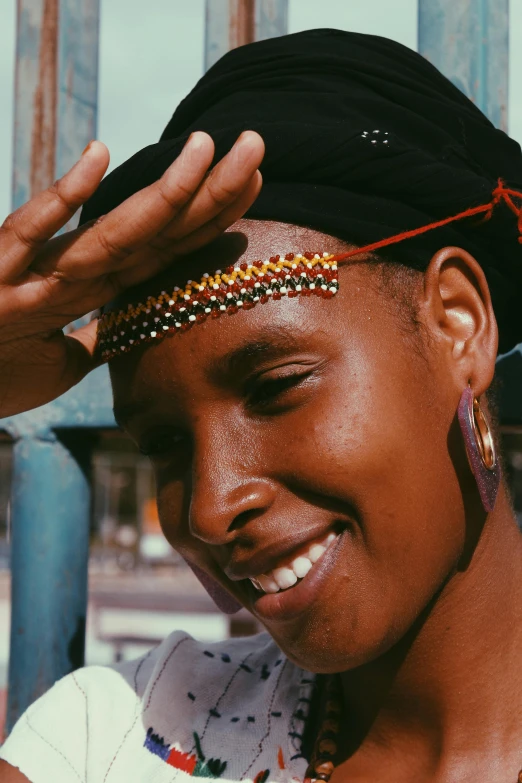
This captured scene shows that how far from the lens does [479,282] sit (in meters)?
1.85

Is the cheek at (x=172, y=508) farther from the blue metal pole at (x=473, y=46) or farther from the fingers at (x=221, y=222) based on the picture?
the blue metal pole at (x=473, y=46)

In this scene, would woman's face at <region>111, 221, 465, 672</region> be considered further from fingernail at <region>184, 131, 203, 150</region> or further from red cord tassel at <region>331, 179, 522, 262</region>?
fingernail at <region>184, 131, 203, 150</region>

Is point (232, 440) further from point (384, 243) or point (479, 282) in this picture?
point (479, 282)

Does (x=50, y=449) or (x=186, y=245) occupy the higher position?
(x=186, y=245)

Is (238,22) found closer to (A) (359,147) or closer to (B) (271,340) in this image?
(A) (359,147)

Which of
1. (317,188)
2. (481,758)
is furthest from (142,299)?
(481,758)

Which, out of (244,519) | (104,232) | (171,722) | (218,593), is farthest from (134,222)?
(171,722)

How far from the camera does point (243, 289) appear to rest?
1692 mm

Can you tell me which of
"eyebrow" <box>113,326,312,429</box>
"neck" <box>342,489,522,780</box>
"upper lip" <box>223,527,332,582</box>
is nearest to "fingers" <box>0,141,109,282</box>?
"eyebrow" <box>113,326,312,429</box>

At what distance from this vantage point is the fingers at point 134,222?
1513mm

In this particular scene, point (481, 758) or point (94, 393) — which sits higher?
point (94, 393)

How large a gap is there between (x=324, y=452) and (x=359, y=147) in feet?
1.82

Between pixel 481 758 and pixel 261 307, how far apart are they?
3.15 ft

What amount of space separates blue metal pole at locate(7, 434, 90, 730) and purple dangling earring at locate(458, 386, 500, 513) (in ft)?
3.73
